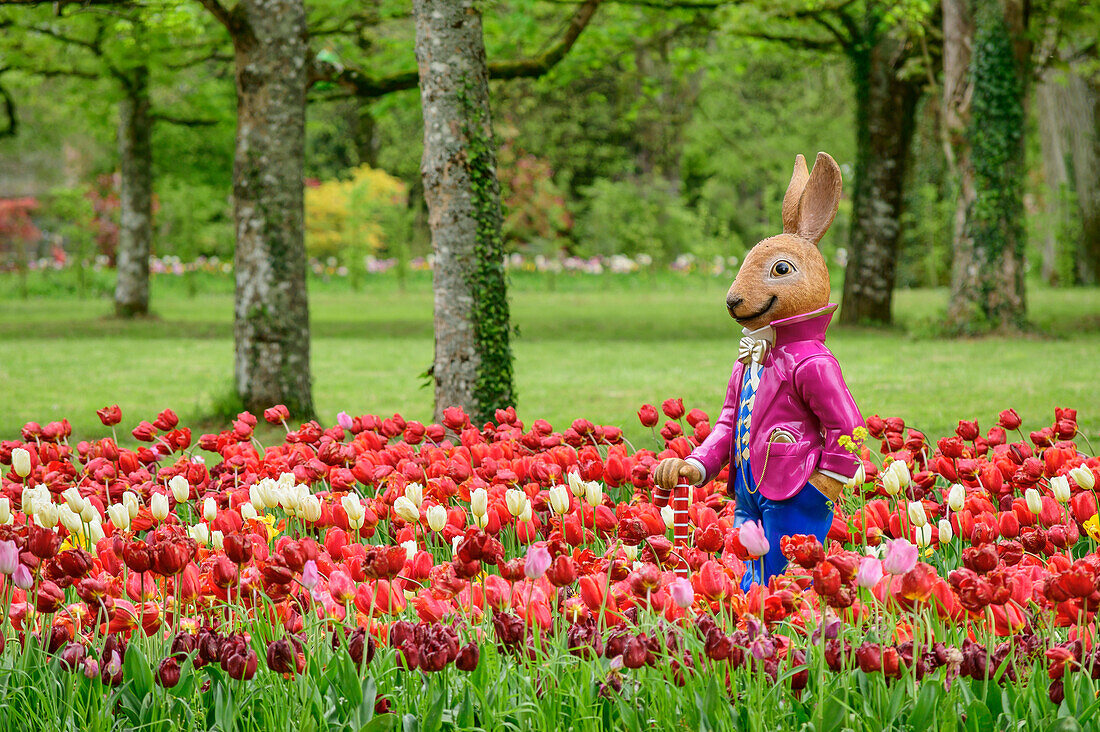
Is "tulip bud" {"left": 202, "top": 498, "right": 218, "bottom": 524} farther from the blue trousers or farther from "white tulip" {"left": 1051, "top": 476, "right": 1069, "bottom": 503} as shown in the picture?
"white tulip" {"left": 1051, "top": 476, "right": 1069, "bottom": 503}

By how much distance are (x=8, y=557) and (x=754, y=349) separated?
1958 millimetres

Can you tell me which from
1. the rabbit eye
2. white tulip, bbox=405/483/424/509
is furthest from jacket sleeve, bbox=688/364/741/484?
white tulip, bbox=405/483/424/509

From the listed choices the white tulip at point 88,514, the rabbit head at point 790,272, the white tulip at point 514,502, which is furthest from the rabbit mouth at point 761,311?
the white tulip at point 88,514

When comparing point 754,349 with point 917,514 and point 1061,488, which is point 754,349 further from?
point 1061,488

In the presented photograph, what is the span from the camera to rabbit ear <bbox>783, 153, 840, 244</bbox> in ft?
9.99

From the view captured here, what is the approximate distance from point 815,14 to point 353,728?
13.5 meters

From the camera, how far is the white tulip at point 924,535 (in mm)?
2545

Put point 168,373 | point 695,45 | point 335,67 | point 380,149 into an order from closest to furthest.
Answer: point 335,67 < point 168,373 < point 695,45 < point 380,149

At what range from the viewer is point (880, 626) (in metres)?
2.29

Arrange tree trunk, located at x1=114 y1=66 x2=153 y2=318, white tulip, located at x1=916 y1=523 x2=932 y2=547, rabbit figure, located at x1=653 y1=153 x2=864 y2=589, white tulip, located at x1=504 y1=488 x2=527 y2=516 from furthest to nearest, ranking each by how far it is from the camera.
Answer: tree trunk, located at x1=114 y1=66 x2=153 y2=318 < rabbit figure, located at x1=653 y1=153 x2=864 y2=589 < white tulip, located at x1=504 y1=488 x2=527 y2=516 < white tulip, located at x1=916 y1=523 x2=932 y2=547

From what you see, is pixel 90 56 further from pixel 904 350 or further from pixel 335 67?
pixel 904 350

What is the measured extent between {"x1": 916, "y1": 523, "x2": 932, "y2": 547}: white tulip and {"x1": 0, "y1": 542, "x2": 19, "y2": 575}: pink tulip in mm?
2045

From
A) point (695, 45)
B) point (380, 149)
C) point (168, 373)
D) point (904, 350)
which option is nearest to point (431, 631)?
point (168, 373)

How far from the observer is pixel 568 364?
1147cm
